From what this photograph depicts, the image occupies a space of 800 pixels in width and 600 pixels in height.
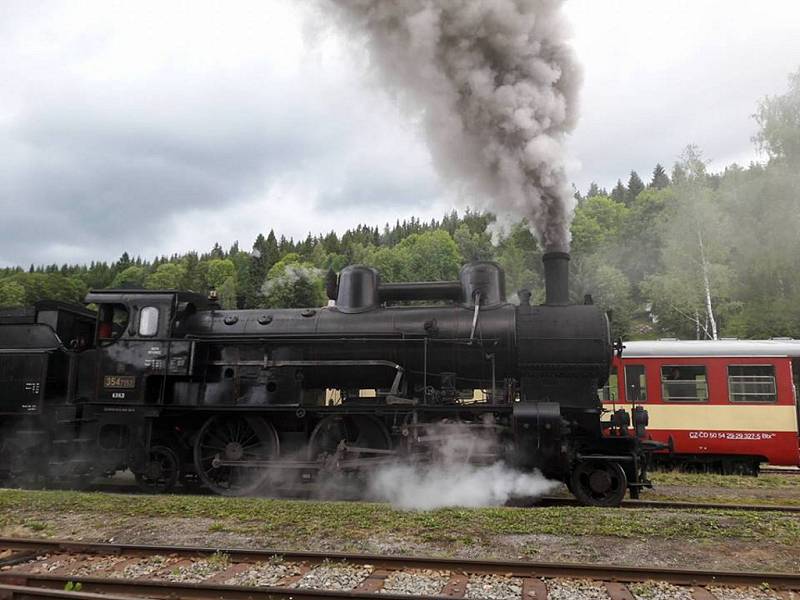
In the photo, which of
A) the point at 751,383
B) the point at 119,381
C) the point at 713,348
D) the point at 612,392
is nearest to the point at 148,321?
the point at 119,381

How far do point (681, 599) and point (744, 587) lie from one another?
2.46 ft

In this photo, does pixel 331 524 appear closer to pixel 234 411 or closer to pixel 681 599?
pixel 234 411

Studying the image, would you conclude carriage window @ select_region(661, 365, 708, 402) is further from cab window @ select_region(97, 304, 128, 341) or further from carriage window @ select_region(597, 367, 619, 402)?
cab window @ select_region(97, 304, 128, 341)

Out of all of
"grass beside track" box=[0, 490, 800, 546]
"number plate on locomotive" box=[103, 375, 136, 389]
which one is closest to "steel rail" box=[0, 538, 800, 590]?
"grass beside track" box=[0, 490, 800, 546]

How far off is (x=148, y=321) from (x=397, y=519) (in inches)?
232

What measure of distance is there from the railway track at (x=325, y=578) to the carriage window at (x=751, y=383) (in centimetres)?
878

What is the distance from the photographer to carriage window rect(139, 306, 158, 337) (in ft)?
34.4

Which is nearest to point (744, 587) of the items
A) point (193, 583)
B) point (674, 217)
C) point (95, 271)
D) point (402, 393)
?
point (193, 583)

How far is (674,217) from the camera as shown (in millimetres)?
33031

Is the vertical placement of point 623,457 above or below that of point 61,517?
above

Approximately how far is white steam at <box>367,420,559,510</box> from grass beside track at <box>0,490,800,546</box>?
2.00 ft

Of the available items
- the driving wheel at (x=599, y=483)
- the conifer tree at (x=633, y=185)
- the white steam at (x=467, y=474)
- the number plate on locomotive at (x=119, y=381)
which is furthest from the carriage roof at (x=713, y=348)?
the conifer tree at (x=633, y=185)

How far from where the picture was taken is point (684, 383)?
13.3 metres

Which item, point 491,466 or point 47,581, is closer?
point 47,581
